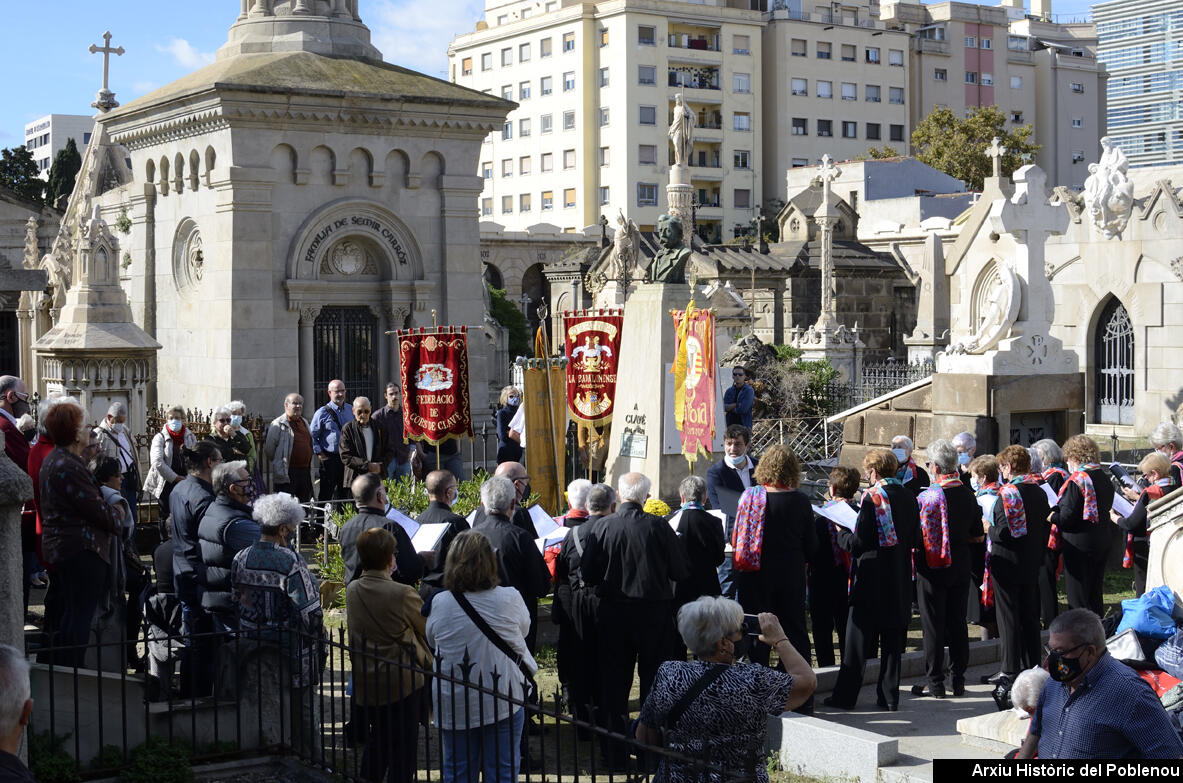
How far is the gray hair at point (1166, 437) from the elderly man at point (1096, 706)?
263 inches

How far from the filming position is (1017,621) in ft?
31.1

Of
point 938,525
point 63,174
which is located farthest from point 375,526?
point 63,174

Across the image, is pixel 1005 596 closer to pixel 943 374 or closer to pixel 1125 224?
pixel 943 374

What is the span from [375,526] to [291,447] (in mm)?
6371

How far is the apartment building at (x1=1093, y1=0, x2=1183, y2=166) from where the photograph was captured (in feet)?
282

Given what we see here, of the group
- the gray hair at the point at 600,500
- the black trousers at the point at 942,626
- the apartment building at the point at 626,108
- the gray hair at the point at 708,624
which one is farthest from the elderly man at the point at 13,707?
the apartment building at the point at 626,108

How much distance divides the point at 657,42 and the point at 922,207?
2092 cm

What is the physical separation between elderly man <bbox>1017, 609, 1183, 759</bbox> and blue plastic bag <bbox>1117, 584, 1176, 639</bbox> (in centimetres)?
192

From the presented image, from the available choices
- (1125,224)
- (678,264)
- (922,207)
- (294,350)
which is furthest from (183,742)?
(922,207)

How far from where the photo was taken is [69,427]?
816 cm

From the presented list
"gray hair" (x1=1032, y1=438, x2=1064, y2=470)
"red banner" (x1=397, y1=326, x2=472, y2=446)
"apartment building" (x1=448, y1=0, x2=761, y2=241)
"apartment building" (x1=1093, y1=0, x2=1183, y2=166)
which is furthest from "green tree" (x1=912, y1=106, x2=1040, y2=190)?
"gray hair" (x1=1032, y1=438, x2=1064, y2=470)

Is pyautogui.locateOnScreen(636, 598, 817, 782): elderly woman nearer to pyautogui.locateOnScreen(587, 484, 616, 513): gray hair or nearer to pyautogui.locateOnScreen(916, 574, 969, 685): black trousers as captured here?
pyautogui.locateOnScreen(587, 484, 616, 513): gray hair

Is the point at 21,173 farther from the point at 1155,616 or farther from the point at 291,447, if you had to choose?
the point at 1155,616

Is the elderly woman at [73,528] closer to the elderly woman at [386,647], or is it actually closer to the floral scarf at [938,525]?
the elderly woman at [386,647]
